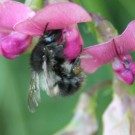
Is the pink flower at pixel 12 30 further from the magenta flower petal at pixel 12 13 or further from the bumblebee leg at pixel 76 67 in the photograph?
the bumblebee leg at pixel 76 67

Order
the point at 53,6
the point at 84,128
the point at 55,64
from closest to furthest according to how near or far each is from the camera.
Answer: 1. the point at 53,6
2. the point at 55,64
3. the point at 84,128

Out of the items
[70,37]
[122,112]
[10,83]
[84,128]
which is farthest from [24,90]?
[70,37]

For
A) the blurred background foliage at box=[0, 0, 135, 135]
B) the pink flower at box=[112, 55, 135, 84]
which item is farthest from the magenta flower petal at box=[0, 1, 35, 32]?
the blurred background foliage at box=[0, 0, 135, 135]

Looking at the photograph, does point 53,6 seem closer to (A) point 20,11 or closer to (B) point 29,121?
(A) point 20,11

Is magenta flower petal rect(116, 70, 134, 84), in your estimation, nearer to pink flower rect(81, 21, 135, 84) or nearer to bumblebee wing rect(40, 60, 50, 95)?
pink flower rect(81, 21, 135, 84)

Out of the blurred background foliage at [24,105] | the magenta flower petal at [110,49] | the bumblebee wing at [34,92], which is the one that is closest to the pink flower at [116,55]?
the magenta flower petal at [110,49]

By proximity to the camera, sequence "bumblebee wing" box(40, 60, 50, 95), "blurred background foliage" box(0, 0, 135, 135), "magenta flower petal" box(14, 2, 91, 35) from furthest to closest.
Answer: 1. "blurred background foliage" box(0, 0, 135, 135)
2. "bumblebee wing" box(40, 60, 50, 95)
3. "magenta flower petal" box(14, 2, 91, 35)
